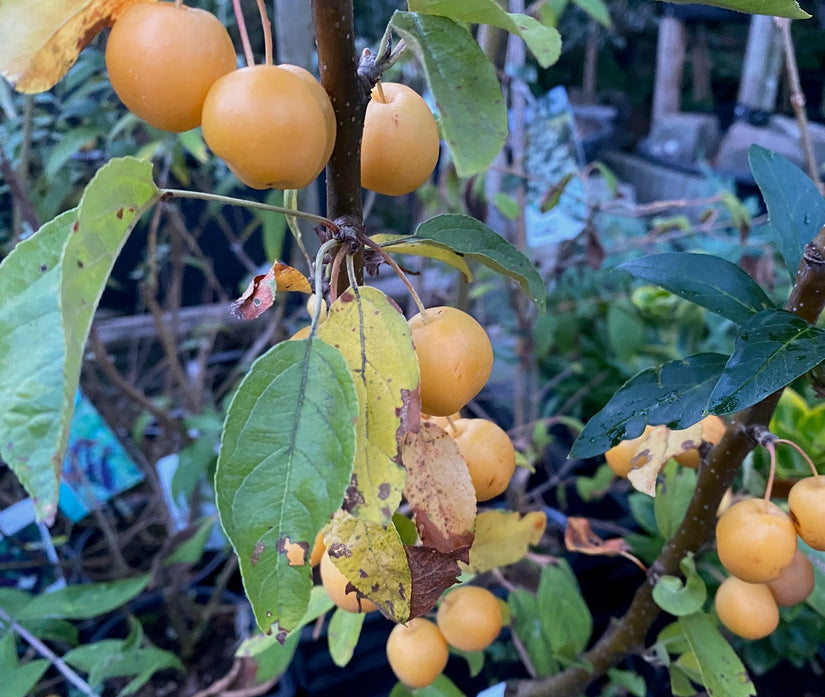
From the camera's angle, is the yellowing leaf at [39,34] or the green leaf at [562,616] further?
the green leaf at [562,616]

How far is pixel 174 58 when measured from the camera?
0.24 m

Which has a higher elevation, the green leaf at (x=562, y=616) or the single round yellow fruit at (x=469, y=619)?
the single round yellow fruit at (x=469, y=619)

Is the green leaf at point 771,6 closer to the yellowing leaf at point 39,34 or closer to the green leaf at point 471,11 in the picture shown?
the green leaf at point 471,11

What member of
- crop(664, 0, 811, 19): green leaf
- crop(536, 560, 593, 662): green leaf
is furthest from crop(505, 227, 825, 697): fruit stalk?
crop(664, 0, 811, 19): green leaf

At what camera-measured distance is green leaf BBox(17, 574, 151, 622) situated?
0.68m

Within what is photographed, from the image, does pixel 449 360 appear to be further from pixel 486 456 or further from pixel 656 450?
pixel 656 450

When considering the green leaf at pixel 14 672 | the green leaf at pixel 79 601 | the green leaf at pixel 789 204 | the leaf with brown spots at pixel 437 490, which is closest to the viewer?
the leaf with brown spots at pixel 437 490

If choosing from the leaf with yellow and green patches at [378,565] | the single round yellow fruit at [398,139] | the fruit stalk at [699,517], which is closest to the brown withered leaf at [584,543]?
the fruit stalk at [699,517]

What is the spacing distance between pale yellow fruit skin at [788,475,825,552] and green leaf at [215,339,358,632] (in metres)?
0.29

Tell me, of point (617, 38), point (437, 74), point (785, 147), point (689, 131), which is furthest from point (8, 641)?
point (617, 38)

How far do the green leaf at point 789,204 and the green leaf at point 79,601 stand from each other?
2.36ft

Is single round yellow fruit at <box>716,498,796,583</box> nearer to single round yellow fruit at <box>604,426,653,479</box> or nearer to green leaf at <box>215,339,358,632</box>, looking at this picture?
single round yellow fruit at <box>604,426,653,479</box>

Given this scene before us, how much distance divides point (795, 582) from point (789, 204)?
27 centimetres

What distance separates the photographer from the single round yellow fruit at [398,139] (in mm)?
302
